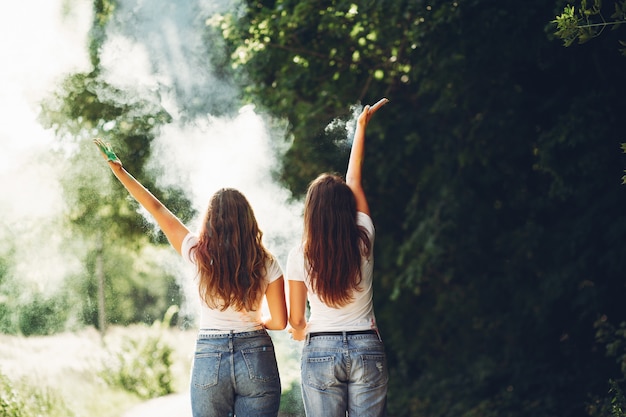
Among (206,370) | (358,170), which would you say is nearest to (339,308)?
(206,370)

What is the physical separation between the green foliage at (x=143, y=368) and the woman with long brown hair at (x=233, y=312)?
5.78 metres

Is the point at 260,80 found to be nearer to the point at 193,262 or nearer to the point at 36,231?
the point at 36,231

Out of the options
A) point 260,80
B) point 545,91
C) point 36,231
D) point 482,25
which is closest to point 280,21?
point 260,80

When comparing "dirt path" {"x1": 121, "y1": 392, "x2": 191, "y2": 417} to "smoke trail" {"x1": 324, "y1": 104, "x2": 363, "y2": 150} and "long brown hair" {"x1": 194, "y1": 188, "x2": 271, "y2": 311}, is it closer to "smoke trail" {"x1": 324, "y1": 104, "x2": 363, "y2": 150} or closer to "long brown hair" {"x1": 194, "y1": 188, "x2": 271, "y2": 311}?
"smoke trail" {"x1": 324, "y1": 104, "x2": 363, "y2": 150}

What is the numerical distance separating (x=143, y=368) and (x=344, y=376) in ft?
20.4

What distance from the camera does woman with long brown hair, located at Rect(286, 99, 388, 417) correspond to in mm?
3219

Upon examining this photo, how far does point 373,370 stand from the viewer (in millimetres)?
3223

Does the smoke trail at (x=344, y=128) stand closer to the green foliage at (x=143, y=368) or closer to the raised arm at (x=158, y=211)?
the green foliage at (x=143, y=368)

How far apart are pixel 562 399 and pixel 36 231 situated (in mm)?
5228

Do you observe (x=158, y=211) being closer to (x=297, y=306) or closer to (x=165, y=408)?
(x=297, y=306)

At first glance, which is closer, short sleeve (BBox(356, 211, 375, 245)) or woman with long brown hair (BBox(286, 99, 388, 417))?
woman with long brown hair (BBox(286, 99, 388, 417))

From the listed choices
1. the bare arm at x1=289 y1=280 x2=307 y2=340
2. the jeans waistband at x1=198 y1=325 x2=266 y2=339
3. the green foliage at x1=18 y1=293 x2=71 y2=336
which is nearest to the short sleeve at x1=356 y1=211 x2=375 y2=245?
the bare arm at x1=289 y1=280 x2=307 y2=340

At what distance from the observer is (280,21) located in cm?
696

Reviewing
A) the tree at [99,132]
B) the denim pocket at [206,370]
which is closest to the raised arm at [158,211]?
the denim pocket at [206,370]
